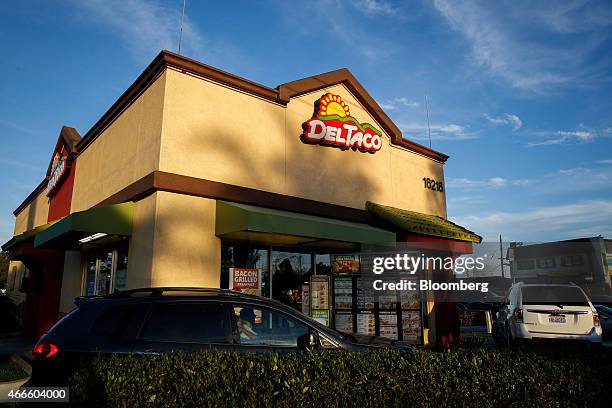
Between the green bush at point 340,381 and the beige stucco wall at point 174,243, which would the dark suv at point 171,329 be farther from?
the beige stucco wall at point 174,243

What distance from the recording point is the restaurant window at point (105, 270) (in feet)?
35.6

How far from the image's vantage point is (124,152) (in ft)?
37.4

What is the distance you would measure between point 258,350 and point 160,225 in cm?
470

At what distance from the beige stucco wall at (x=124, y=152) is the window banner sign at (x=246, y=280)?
2.99 meters

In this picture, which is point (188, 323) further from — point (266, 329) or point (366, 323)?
point (366, 323)

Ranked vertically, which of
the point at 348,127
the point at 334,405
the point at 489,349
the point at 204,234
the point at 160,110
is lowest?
the point at 334,405

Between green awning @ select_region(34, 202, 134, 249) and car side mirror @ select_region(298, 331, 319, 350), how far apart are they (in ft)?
18.3

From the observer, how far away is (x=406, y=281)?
36.9 feet

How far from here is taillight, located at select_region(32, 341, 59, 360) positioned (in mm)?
4816

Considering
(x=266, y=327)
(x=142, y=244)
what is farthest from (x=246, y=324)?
(x=142, y=244)

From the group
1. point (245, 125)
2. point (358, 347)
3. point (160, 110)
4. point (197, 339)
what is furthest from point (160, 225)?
point (358, 347)

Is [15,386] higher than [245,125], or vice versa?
[245,125]

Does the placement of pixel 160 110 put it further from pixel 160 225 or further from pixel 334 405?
pixel 334 405

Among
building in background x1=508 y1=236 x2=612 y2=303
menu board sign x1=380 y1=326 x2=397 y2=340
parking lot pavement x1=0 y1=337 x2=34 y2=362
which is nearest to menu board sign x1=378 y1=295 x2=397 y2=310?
menu board sign x1=380 y1=326 x2=397 y2=340
